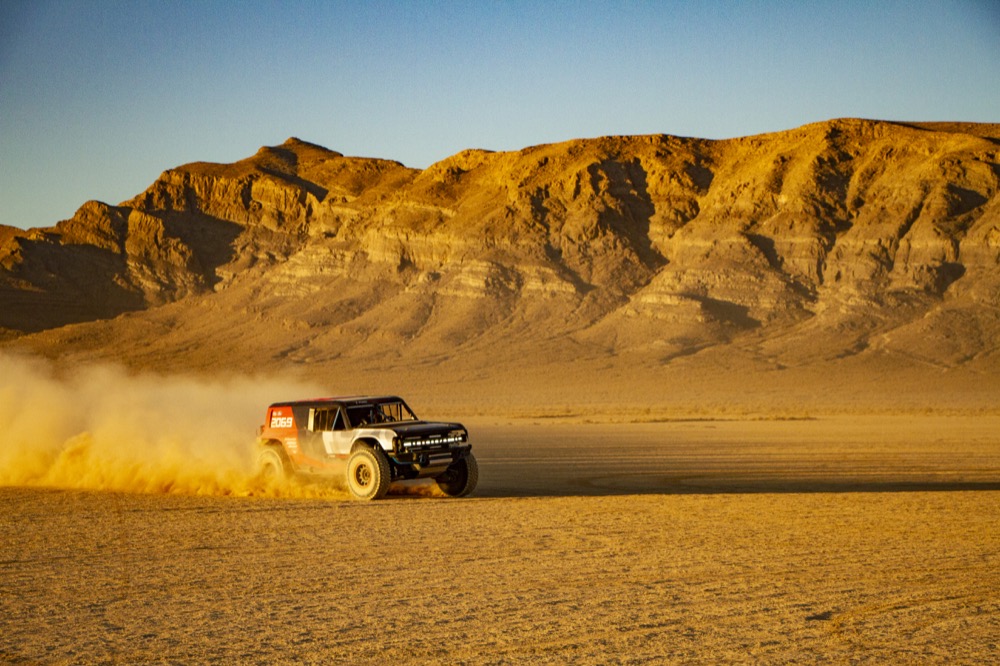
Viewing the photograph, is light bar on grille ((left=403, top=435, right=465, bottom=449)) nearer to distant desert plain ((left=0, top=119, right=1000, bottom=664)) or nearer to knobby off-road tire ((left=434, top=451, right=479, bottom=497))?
knobby off-road tire ((left=434, top=451, right=479, bottom=497))

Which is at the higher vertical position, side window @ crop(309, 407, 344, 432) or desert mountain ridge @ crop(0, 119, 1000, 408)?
desert mountain ridge @ crop(0, 119, 1000, 408)

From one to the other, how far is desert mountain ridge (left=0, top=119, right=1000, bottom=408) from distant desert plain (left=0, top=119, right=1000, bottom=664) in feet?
1.14

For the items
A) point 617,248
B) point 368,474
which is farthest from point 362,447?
point 617,248

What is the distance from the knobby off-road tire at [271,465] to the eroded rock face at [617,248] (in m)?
66.5

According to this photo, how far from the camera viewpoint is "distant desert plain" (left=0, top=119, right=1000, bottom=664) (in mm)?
10625

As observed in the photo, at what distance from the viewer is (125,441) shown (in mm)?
23828

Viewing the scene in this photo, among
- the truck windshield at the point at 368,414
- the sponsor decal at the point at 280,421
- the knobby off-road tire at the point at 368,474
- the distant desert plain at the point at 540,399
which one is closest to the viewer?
the distant desert plain at the point at 540,399

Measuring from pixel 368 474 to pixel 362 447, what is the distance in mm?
482

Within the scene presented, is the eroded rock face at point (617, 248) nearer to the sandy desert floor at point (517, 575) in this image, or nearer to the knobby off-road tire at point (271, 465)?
the knobby off-road tire at point (271, 465)

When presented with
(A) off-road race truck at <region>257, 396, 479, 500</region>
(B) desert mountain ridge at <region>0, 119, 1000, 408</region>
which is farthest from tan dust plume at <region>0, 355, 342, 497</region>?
(B) desert mountain ridge at <region>0, 119, 1000, 408</region>

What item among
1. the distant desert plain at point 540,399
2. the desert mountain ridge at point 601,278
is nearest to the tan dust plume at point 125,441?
the distant desert plain at point 540,399

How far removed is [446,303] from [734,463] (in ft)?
241

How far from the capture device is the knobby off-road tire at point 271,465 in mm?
21141

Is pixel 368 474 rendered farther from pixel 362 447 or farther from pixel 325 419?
pixel 325 419
